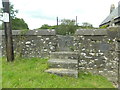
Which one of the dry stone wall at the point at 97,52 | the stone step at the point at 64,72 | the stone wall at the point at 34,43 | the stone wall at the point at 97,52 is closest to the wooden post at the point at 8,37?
the stone wall at the point at 34,43

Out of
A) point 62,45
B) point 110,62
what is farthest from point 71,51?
point 110,62

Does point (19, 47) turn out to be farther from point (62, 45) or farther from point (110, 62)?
point (110, 62)

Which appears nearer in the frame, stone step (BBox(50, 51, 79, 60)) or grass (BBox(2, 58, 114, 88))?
grass (BBox(2, 58, 114, 88))

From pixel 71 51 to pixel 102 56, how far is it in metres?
1.11

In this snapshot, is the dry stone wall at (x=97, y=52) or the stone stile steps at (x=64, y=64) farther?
the dry stone wall at (x=97, y=52)

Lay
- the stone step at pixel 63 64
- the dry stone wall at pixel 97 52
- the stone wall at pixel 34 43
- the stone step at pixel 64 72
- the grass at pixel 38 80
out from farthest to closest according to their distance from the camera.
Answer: the stone wall at pixel 34 43
the dry stone wall at pixel 97 52
the stone step at pixel 63 64
the stone step at pixel 64 72
the grass at pixel 38 80

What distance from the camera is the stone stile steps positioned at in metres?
4.04

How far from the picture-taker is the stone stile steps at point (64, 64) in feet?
13.3

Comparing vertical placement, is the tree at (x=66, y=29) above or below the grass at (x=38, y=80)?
above

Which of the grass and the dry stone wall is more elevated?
the dry stone wall

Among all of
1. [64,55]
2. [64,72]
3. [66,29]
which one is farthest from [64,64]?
[66,29]

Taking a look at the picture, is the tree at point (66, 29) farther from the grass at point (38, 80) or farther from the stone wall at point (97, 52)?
the grass at point (38, 80)

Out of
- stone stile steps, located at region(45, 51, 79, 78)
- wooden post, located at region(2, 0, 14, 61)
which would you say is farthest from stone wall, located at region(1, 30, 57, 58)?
stone stile steps, located at region(45, 51, 79, 78)

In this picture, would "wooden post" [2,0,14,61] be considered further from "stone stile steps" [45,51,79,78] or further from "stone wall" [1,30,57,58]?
Answer: "stone stile steps" [45,51,79,78]
